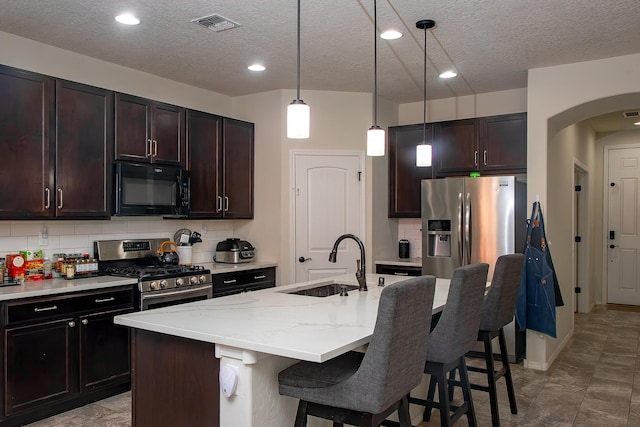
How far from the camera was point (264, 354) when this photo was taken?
1.99m

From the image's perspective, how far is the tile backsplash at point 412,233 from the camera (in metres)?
5.78

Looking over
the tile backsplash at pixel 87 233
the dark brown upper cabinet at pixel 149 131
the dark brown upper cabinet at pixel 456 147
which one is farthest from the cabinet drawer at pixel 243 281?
the dark brown upper cabinet at pixel 456 147

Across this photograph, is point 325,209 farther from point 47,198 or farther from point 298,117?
point 298,117

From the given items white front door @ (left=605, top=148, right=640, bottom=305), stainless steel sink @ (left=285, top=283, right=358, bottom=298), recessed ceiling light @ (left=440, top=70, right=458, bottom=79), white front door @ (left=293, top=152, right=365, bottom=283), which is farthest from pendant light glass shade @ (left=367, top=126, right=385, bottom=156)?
white front door @ (left=605, top=148, right=640, bottom=305)

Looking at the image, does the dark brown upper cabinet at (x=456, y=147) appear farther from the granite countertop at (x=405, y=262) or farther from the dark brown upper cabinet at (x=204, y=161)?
the dark brown upper cabinet at (x=204, y=161)

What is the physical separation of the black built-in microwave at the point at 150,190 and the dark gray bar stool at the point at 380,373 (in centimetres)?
250

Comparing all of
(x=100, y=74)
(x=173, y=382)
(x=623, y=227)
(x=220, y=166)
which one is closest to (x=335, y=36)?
(x=220, y=166)

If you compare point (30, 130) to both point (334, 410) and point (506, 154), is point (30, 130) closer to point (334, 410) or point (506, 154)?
point (334, 410)

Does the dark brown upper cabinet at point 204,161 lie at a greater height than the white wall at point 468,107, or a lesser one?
lesser

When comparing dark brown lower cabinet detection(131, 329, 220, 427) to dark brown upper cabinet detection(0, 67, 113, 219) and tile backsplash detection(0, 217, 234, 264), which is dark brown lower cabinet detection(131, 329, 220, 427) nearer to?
dark brown upper cabinet detection(0, 67, 113, 219)

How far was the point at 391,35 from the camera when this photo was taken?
12.0 feet

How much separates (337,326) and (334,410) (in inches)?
13.6

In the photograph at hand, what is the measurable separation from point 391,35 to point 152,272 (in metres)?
2.57

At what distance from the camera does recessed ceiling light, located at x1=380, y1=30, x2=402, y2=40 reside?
11.8ft
